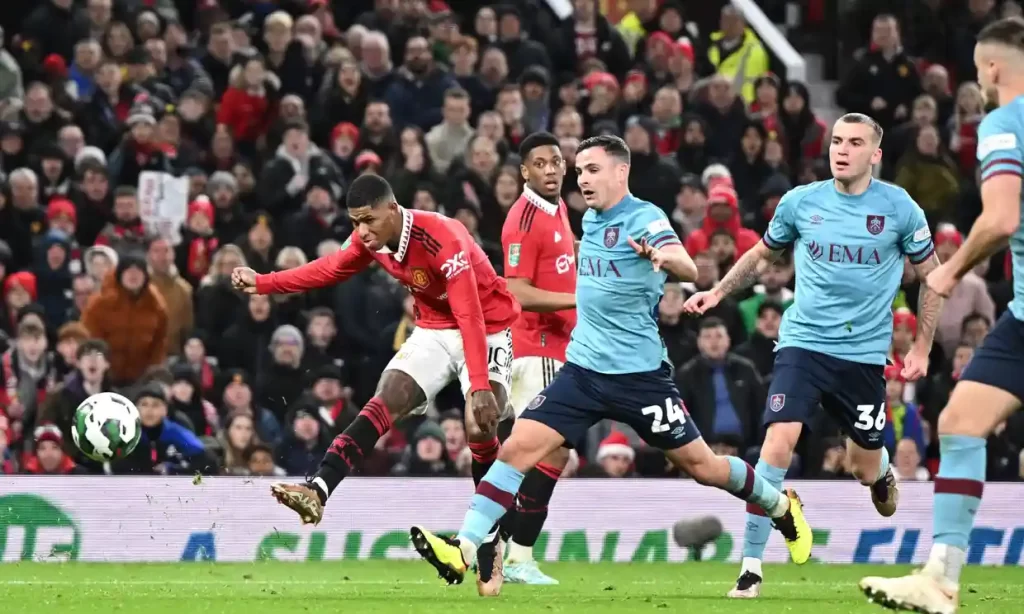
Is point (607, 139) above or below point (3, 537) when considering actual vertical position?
above

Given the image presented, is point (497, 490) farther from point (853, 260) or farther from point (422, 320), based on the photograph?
point (853, 260)

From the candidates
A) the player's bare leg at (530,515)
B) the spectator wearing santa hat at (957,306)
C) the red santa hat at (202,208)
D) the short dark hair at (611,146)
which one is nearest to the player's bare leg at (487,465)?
the player's bare leg at (530,515)

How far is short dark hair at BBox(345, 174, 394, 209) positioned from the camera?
10.8 metres

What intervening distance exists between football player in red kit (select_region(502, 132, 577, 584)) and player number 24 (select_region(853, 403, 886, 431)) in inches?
74.6

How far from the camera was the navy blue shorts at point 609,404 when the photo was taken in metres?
9.96

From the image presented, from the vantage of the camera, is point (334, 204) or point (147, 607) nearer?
point (147, 607)

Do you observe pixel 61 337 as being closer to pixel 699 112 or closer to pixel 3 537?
pixel 3 537

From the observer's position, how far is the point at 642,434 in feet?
33.4

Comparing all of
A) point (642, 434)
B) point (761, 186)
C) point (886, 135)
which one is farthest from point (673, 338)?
point (642, 434)

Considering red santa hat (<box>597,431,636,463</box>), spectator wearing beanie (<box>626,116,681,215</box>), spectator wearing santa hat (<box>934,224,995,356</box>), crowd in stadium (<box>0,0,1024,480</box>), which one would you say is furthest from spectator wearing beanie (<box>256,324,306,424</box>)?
spectator wearing santa hat (<box>934,224,995,356</box>)

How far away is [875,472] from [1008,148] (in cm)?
374

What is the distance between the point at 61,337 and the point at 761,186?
732cm

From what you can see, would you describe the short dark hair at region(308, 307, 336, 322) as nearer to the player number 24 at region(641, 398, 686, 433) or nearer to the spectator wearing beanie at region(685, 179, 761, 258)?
the spectator wearing beanie at region(685, 179, 761, 258)

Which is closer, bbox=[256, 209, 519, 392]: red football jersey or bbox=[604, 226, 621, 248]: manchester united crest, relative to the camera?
bbox=[604, 226, 621, 248]: manchester united crest
